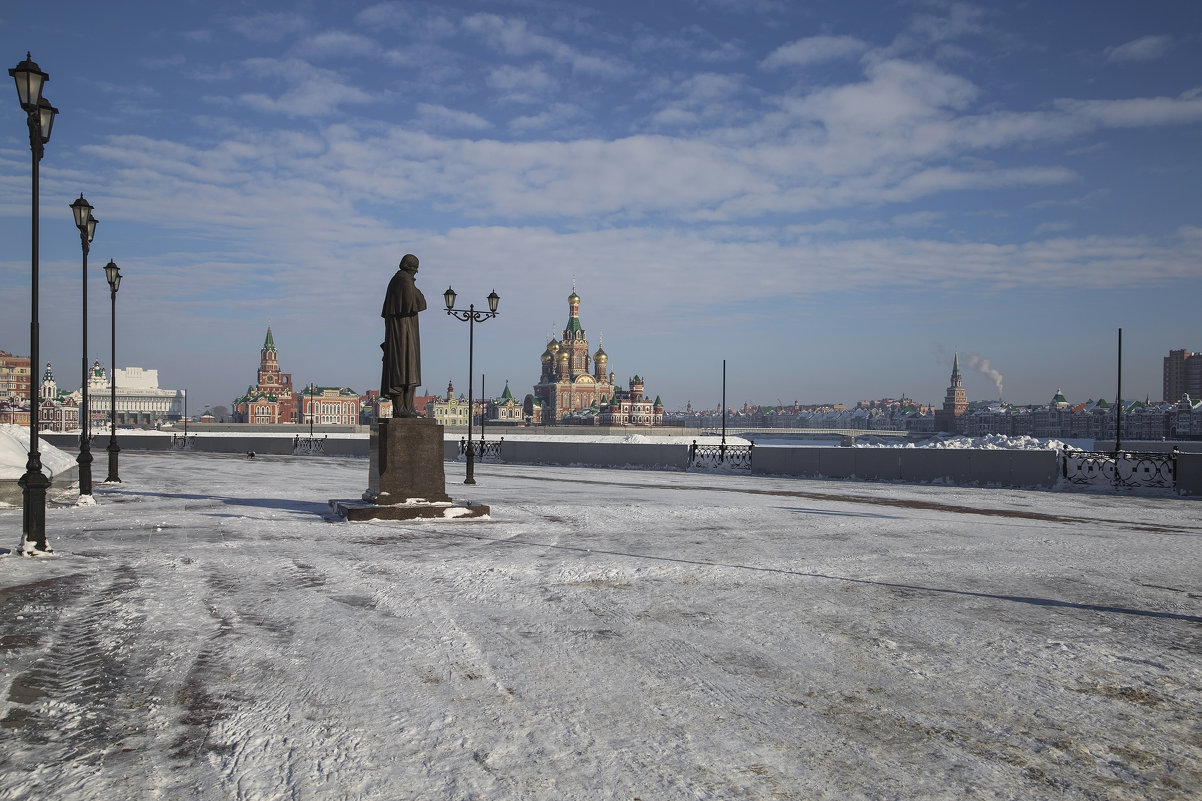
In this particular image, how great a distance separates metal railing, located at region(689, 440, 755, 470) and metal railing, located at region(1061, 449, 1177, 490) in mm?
10133

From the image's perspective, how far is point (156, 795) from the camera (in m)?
3.41

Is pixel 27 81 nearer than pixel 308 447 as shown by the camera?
Yes

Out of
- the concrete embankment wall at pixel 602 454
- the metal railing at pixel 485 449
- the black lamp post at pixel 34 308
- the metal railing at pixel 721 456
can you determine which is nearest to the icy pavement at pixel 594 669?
the black lamp post at pixel 34 308

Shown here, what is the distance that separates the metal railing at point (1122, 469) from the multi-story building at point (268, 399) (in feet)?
553

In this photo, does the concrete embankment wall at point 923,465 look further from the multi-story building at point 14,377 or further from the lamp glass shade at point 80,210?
the multi-story building at point 14,377

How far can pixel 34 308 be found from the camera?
10.1 metres

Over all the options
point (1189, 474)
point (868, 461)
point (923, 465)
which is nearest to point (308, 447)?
point (868, 461)

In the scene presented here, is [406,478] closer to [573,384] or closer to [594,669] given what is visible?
[594,669]

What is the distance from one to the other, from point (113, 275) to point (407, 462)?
13.9 meters

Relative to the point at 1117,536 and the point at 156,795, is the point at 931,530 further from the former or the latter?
the point at 156,795

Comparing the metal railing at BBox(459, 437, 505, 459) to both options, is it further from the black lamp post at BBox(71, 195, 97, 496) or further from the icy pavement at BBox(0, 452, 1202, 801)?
the icy pavement at BBox(0, 452, 1202, 801)

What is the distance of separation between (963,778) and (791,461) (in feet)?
82.7

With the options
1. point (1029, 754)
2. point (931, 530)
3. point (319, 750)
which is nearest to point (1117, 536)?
point (931, 530)

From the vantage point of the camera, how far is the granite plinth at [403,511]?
12.5 meters
